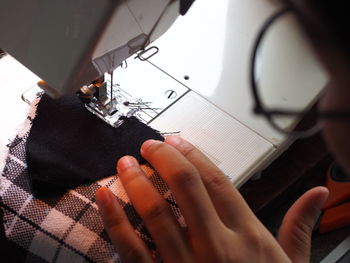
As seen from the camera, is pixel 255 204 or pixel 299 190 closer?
pixel 255 204

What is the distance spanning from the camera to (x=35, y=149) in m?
0.82

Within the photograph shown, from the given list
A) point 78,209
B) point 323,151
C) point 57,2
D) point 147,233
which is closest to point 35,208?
point 78,209

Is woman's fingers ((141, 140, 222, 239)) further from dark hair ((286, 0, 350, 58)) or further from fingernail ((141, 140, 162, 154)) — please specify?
dark hair ((286, 0, 350, 58))

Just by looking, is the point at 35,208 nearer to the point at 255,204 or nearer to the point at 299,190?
the point at 255,204

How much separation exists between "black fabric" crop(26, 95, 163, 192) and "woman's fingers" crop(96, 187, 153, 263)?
7 centimetres

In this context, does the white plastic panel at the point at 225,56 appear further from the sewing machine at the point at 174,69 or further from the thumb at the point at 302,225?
the thumb at the point at 302,225

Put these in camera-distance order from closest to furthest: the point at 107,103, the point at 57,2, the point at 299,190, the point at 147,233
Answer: the point at 57,2 → the point at 147,233 → the point at 107,103 → the point at 299,190

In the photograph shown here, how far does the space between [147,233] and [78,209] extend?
133mm

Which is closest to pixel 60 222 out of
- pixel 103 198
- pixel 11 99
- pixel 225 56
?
pixel 103 198

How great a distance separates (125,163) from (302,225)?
36 centimetres

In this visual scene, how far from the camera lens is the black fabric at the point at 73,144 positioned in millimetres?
794

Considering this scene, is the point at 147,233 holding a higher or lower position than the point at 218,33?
lower

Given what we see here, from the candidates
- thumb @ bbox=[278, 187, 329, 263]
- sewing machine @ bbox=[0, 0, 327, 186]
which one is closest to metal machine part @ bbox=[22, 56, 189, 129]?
sewing machine @ bbox=[0, 0, 327, 186]

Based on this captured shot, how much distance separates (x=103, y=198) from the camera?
746 millimetres
